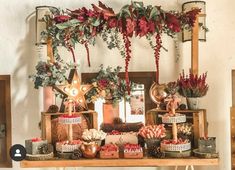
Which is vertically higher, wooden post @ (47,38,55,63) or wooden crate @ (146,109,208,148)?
wooden post @ (47,38,55,63)

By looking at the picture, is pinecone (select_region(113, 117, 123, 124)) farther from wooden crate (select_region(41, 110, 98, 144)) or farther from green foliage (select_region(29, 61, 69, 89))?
green foliage (select_region(29, 61, 69, 89))

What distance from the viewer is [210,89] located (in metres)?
2.23

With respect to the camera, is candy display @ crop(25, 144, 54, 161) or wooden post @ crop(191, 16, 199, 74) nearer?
candy display @ crop(25, 144, 54, 161)

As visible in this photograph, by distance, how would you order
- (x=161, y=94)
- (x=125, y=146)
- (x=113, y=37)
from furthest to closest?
(x=113, y=37)
(x=161, y=94)
(x=125, y=146)

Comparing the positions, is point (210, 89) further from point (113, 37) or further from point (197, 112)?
point (113, 37)

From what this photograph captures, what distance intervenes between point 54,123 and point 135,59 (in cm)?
66

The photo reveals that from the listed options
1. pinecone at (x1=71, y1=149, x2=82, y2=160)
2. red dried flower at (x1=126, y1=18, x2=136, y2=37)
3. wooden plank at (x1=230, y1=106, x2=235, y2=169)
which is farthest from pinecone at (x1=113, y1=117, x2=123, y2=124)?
wooden plank at (x1=230, y1=106, x2=235, y2=169)

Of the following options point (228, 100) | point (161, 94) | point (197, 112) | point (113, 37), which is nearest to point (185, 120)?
point (197, 112)

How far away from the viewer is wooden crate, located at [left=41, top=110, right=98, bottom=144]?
75.6 inches

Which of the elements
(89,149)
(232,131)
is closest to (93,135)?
(89,149)

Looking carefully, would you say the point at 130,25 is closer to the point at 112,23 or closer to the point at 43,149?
the point at 112,23

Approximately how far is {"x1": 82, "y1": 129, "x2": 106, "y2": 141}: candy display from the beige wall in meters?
0.50

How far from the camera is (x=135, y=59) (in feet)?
7.41

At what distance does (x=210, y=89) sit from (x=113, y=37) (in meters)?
0.68
